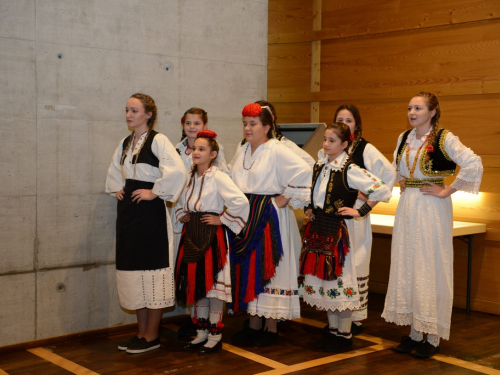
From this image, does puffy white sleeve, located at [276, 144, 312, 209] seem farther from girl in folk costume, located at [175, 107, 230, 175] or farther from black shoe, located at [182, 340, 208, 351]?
black shoe, located at [182, 340, 208, 351]

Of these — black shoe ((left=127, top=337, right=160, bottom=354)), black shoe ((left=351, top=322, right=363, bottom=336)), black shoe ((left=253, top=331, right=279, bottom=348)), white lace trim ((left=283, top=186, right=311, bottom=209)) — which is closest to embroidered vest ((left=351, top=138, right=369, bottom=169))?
white lace trim ((left=283, top=186, right=311, bottom=209))

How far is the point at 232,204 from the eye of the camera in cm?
398

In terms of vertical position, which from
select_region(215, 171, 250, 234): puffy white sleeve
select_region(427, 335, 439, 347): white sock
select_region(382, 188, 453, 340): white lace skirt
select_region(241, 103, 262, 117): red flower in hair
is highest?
select_region(241, 103, 262, 117): red flower in hair

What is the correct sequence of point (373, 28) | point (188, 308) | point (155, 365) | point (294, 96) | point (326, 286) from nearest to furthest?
1. point (155, 365)
2. point (326, 286)
3. point (188, 308)
4. point (373, 28)
5. point (294, 96)

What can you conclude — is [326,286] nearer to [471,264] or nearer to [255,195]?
[255,195]

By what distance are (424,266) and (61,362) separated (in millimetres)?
2317

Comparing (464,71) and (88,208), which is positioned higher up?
(464,71)

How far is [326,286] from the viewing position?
4129 mm

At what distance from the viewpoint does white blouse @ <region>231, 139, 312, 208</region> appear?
4098mm

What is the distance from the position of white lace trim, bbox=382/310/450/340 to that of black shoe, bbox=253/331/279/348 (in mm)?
752

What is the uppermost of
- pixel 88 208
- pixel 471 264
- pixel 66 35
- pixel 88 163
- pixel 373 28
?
pixel 373 28

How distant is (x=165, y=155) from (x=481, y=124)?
9.41ft

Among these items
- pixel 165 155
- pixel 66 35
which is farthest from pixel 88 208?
pixel 66 35

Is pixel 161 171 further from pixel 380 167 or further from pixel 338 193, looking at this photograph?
pixel 380 167
